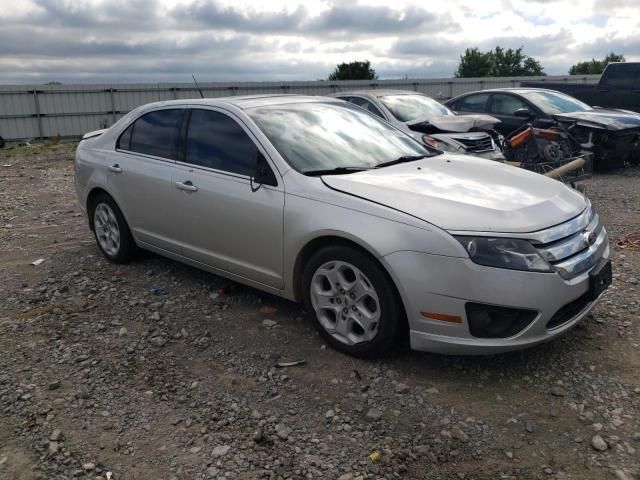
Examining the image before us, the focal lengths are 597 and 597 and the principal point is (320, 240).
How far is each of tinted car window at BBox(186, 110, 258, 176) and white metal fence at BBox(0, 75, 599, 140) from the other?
17.6 metres

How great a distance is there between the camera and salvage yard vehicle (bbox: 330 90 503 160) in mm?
8750

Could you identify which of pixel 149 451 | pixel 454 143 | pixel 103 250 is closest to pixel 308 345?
pixel 149 451

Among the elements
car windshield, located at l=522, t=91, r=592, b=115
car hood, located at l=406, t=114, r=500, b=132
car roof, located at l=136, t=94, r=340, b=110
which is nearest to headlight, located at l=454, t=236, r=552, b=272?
car roof, located at l=136, t=94, r=340, b=110

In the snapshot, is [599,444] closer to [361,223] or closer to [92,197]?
[361,223]

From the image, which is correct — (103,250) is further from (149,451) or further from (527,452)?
(527,452)

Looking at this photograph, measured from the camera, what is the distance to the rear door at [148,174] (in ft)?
16.5

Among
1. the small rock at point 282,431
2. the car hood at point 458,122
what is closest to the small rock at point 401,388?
the small rock at point 282,431

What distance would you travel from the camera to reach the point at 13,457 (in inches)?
118

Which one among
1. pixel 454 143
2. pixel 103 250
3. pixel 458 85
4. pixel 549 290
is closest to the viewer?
pixel 549 290

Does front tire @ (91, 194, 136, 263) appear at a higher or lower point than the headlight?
lower

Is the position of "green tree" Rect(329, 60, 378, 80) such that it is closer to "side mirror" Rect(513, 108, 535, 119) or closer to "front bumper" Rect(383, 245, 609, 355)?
"side mirror" Rect(513, 108, 535, 119)

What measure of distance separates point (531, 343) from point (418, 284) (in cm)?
73

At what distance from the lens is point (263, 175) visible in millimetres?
4164

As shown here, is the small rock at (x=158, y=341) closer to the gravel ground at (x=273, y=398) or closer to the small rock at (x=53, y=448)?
the gravel ground at (x=273, y=398)
